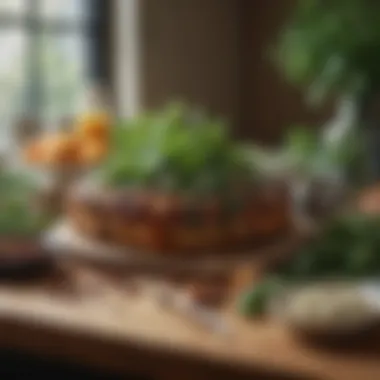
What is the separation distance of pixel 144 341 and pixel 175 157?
279 mm

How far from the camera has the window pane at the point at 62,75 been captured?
284 cm

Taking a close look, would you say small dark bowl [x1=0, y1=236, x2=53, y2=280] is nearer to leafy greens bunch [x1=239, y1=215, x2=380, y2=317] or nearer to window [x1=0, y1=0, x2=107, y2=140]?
leafy greens bunch [x1=239, y1=215, x2=380, y2=317]

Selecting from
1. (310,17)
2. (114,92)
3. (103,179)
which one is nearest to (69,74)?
(114,92)

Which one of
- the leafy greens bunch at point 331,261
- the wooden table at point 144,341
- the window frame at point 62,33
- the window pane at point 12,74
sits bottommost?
the wooden table at point 144,341

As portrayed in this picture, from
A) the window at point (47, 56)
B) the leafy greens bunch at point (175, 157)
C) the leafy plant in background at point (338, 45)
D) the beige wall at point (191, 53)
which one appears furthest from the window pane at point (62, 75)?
the leafy greens bunch at point (175, 157)

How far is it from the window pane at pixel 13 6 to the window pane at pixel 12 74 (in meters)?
0.05

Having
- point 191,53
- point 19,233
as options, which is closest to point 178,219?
point 19,233

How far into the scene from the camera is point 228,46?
3.23 meters

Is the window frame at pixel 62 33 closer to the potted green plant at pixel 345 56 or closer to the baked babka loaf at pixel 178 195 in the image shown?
the potted green plant at pixel 345 56

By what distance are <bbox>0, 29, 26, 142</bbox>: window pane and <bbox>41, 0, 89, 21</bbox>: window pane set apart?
0.10 meters

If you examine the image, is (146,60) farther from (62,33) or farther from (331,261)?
(331,261)

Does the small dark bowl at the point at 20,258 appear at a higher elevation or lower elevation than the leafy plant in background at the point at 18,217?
lower

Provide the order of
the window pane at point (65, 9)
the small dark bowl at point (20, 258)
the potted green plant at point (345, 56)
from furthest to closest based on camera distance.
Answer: the window pane at point (65, 9), the potted green plant at point (345, 56), the small dark bowl at point (20, 258)

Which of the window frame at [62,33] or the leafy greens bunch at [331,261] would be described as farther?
the window frame at [62,33]
